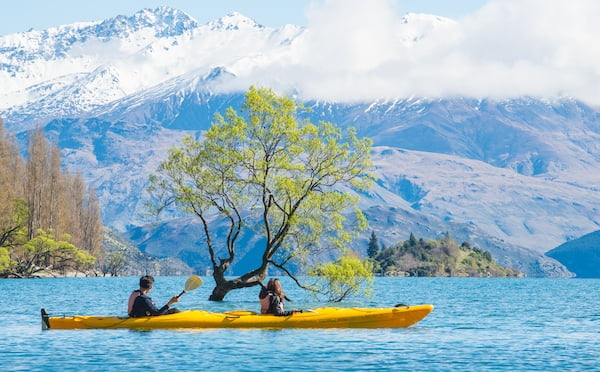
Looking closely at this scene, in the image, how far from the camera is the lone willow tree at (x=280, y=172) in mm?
64938

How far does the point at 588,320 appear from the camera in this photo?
61625 millimetres

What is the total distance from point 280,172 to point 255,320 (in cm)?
2210

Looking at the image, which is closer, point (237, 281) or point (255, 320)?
point (255, 320)

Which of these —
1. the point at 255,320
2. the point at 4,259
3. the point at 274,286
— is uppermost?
the point at 4,259

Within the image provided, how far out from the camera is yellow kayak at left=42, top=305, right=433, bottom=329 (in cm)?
4418

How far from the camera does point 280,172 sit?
65.8 m

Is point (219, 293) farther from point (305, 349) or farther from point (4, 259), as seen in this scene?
point (4, 259)

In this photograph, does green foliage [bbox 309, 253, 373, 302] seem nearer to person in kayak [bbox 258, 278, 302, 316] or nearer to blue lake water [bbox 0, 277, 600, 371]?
blue lake water [bbox 0, 277, 600, 371]

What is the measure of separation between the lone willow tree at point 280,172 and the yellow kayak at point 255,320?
18.5 meters

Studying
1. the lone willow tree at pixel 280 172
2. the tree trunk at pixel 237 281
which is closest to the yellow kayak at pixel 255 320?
the lone willow tree at pixel 280 172

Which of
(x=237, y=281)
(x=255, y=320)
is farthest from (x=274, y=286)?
(x=237, y=281)

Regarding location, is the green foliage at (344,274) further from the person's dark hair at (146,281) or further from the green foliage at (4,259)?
the green foliage at (4,259)

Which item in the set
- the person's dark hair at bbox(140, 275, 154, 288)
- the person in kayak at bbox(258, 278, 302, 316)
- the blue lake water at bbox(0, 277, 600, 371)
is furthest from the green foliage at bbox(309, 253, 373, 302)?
the person's dark hair at bbox(140, 275, 154, 288)

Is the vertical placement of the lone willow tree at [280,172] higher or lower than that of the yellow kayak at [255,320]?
higher
